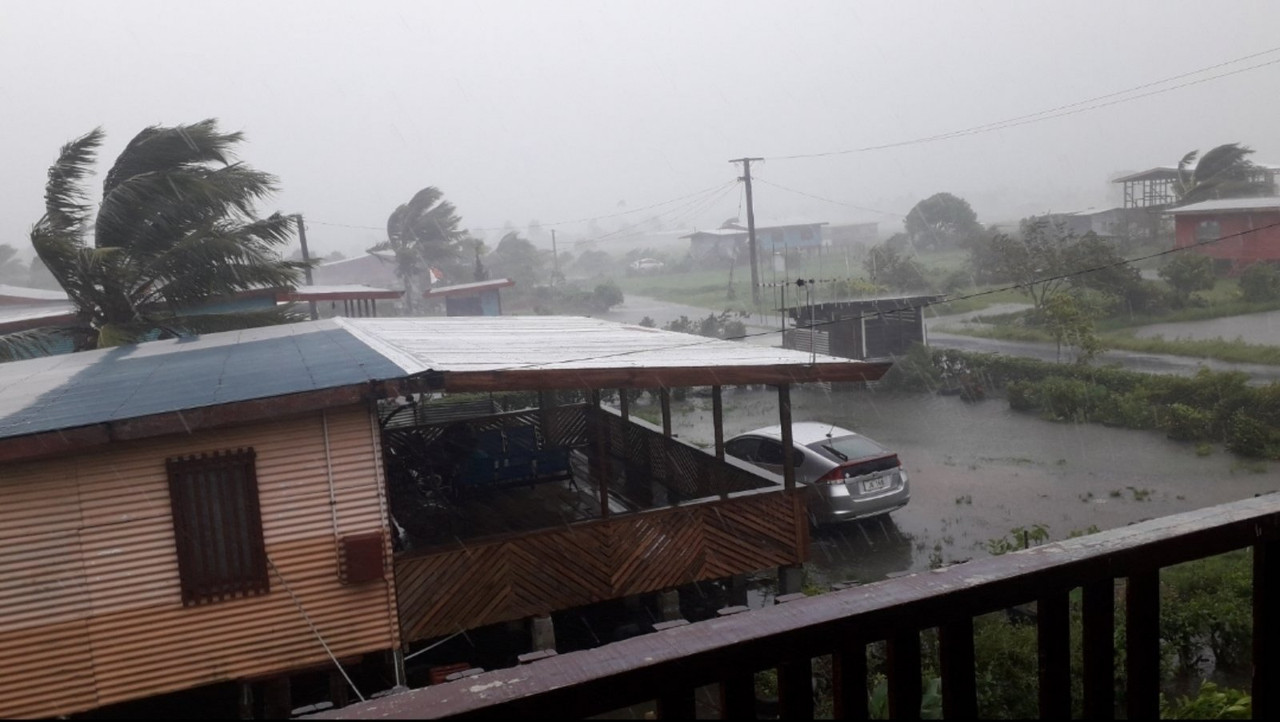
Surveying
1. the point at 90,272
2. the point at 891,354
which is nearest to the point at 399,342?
the point at 90,272

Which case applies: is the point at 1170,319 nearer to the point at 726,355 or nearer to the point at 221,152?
the point at 726,355

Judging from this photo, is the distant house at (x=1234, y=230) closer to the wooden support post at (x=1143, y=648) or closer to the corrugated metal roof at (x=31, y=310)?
the corrugated metal roof at (x=31, y=310)

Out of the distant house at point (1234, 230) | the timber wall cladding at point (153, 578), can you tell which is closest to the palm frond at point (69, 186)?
the timber wall cladding at point (153, 578)

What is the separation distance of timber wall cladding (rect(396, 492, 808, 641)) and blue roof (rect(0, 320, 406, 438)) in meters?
1.81

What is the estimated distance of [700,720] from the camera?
147cm

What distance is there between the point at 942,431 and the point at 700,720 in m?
18.5

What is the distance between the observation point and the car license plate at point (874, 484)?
41.2 ft

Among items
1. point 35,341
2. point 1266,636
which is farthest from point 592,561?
point 35,341

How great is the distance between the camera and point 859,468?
12.6 m

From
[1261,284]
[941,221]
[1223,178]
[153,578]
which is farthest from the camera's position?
[941,221]

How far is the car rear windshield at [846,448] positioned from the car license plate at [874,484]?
0.35 metres

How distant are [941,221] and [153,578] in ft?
224

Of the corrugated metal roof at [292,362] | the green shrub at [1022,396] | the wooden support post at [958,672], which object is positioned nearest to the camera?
the wooden support post at [958,672]

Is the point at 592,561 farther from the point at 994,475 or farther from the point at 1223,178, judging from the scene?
the point at 1223,178
